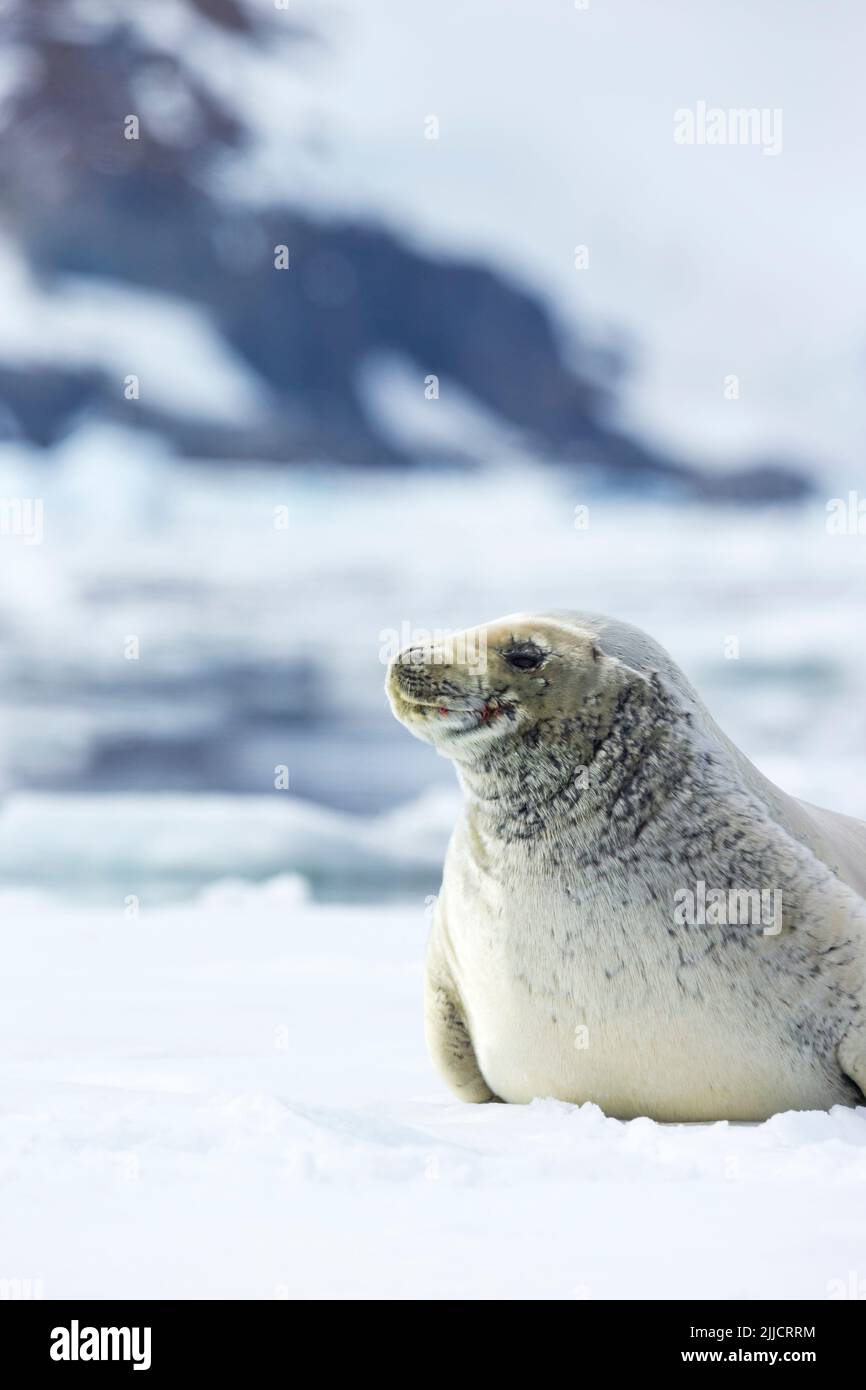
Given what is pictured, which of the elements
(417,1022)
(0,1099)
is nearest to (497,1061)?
(0,1099)

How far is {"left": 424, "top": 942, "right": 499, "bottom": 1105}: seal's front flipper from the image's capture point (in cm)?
383

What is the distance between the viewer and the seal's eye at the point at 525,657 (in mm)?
3404

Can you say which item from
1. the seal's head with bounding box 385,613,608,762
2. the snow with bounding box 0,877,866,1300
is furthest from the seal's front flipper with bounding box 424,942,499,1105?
the seal's head with bounding box 385,613,608,762

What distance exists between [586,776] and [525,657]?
30 cm

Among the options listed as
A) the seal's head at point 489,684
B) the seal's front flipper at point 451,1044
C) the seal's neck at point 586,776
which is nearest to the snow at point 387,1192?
the seal's front flipper at point 451,1044

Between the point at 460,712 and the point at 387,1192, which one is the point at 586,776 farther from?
the point at 387,1192

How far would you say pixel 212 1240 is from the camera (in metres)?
2.31

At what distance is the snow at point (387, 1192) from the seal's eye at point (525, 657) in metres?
1.00

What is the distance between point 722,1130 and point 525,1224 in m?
0.81

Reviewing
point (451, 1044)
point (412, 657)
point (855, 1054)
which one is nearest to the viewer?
point (855, 1054)

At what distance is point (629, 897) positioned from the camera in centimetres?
334

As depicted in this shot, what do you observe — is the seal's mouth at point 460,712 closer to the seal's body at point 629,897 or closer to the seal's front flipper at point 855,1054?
the seal's body at point 629,897

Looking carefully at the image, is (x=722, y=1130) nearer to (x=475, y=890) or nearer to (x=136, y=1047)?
(x=475, y=890)

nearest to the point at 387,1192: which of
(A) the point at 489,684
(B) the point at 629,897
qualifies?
(B) the point at 629,897
